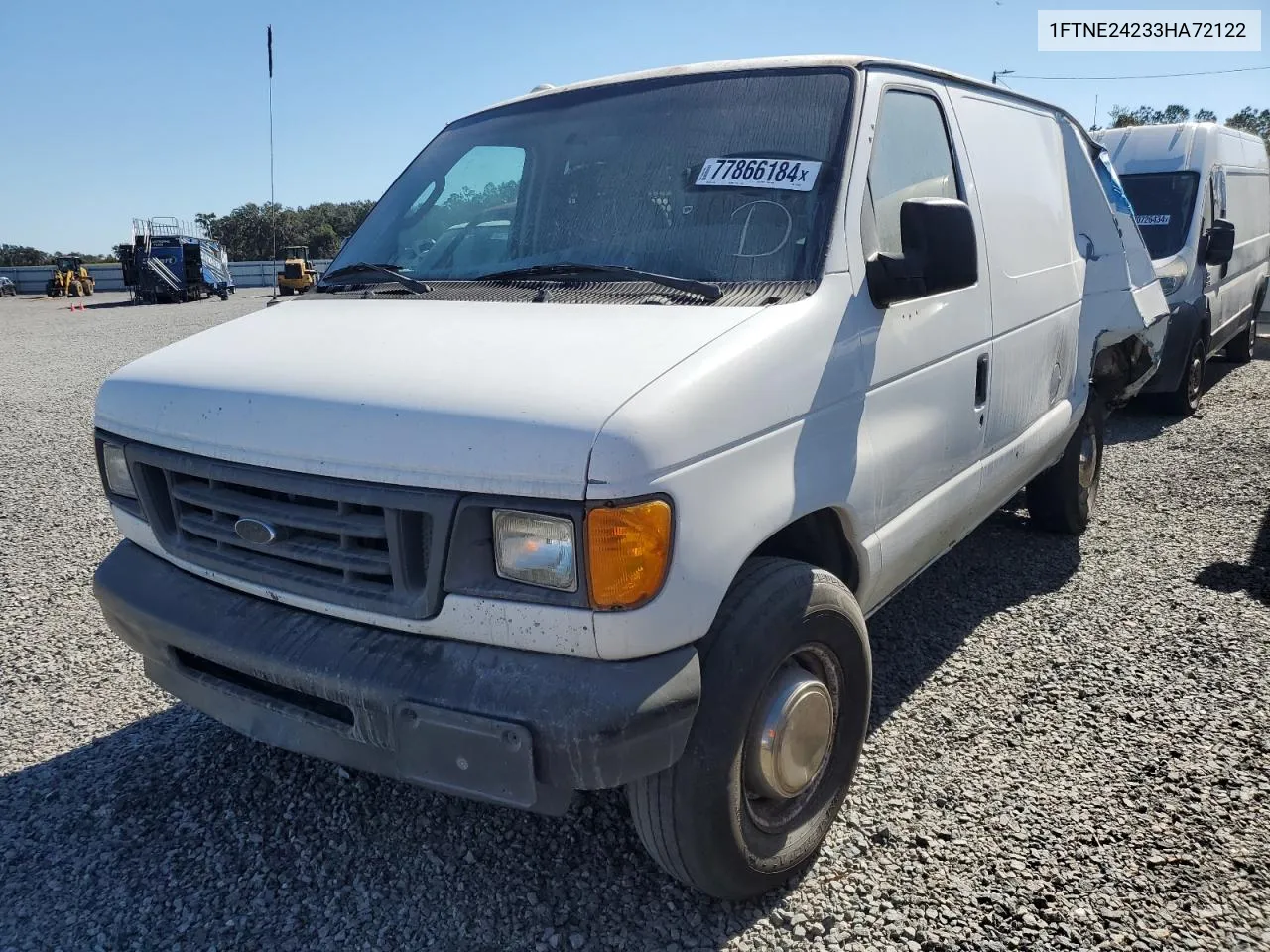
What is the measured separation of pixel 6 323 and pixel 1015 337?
27.8 m

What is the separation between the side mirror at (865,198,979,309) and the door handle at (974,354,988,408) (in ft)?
2.38

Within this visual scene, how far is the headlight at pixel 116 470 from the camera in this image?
2.78m

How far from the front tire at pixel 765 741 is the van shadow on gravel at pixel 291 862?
22cm

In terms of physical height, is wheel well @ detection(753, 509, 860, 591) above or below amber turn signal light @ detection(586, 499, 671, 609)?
below

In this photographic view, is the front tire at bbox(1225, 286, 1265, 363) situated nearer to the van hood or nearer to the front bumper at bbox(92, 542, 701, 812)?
the van hood

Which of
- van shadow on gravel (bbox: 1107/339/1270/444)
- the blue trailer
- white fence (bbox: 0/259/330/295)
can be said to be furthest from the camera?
white fence (bbox: 0/259/330/295)

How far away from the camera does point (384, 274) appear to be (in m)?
3.24

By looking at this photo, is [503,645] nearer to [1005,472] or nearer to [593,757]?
[593,757]

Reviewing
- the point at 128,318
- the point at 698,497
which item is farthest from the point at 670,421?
the point at 128,318

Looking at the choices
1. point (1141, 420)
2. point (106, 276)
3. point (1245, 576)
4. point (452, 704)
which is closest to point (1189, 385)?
point (1141, 420)

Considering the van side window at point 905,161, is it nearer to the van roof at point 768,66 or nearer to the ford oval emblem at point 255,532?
the van roof at point 768,66

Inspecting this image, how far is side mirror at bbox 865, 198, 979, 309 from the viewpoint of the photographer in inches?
103

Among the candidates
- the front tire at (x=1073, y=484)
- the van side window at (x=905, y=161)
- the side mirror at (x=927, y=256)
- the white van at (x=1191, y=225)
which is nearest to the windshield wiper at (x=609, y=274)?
the side mirror at (x=927, y=256)

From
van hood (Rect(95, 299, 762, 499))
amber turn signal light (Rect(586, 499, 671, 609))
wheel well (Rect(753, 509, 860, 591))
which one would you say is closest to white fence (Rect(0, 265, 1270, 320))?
van hood (Rect(95, 299, 762, 499))
